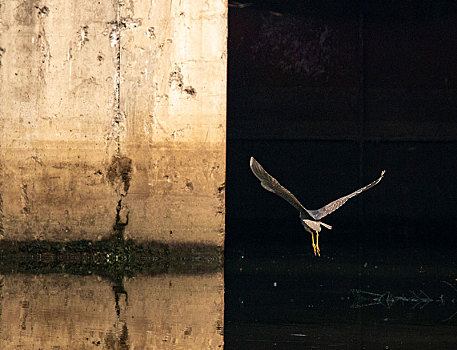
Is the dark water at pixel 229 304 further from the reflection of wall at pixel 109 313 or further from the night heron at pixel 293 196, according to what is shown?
the night heron at pixel 293 196

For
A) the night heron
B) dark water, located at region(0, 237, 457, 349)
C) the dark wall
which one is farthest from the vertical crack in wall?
the dark wall

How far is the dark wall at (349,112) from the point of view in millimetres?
9766

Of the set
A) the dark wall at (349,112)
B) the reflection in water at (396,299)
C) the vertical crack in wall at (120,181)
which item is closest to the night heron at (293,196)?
the reflection in water at (396,299)

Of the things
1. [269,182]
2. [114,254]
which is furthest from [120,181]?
[269,182]

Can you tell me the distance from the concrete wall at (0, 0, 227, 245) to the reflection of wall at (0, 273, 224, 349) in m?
0.72

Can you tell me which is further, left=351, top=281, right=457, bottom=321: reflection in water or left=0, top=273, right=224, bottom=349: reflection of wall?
left=351, top=281, right=457, bottom=321: reflection in water

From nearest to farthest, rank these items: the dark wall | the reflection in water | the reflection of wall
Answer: the reflection of wall < the reflection in water < the dark wall

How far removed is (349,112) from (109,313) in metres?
5.26

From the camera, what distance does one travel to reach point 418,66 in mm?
9828

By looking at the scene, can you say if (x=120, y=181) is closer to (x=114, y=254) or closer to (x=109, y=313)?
(x=114, y=254)

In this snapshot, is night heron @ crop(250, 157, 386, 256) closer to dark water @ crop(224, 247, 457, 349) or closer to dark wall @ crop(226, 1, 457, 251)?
dark water @ crop(224, 247, 457, 349)

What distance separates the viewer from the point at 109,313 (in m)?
5.02

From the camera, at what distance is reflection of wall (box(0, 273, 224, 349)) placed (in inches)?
167

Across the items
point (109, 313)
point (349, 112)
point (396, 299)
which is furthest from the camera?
point (349, 112)
